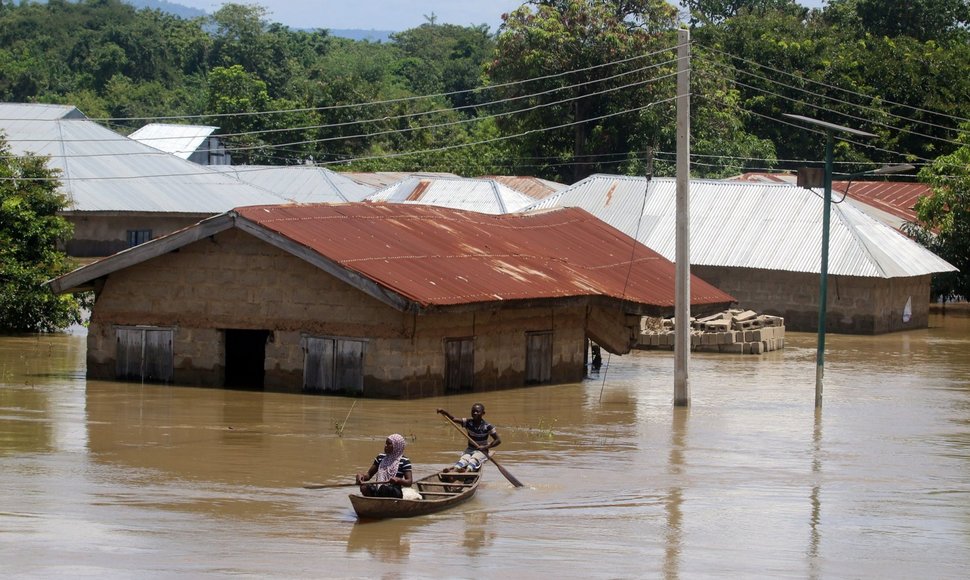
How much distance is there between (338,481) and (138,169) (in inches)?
1460

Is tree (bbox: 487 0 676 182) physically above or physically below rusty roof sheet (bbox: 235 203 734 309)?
above

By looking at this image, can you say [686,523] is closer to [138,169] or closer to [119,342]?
[119,342]

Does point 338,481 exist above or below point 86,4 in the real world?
below

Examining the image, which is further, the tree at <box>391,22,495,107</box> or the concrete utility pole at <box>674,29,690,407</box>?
the tree at <box>391,22,495,107</box>

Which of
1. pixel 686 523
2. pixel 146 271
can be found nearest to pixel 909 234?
pixel 146 271

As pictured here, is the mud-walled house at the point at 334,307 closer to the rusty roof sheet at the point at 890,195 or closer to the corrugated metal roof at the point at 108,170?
the corrugated metal roof at the point at 108,170

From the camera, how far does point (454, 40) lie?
5246 inches

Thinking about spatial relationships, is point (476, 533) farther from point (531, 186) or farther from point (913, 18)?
point (913, 18)

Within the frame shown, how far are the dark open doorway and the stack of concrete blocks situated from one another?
39.5 ft

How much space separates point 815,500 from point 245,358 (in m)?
14.9

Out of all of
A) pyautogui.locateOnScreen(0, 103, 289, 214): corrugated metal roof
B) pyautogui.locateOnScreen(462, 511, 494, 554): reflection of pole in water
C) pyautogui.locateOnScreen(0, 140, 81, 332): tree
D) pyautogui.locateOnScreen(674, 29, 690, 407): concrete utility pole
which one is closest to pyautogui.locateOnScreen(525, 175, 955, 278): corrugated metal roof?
pyautogui.locateOnScreen(0, 103, 289, 214): corrugated metal roof

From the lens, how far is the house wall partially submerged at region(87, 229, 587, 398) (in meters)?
27.0

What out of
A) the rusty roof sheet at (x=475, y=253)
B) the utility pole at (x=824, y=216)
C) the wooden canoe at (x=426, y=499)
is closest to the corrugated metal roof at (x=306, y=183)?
the rusty roof sheet at (x=475, y=253)

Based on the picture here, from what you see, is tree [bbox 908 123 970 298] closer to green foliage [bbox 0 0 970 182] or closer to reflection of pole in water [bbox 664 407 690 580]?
green foliage [bbox 0 0 970 182]
